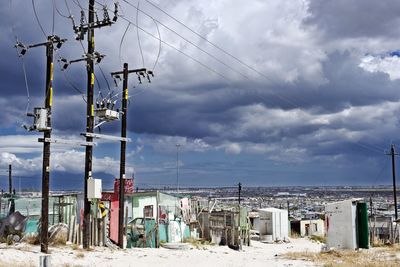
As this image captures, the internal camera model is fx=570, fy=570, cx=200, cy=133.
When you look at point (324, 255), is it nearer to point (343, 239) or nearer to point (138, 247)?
point (343, 239)

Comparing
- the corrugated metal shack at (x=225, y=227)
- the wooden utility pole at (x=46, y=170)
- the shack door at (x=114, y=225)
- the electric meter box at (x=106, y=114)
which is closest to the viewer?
the wooden utility pole at (x=46, y=170)

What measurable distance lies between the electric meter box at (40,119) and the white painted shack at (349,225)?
48.3 ft

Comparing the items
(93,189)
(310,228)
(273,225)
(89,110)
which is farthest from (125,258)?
(310,228)

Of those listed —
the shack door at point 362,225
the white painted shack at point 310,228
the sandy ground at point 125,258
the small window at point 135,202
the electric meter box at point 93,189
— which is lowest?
the white painted shack at point 310,228

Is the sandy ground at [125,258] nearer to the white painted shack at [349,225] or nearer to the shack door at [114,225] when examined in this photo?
the shack door at [114,225]

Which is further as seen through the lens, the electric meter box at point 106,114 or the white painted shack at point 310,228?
the white painted shack at point 310,228

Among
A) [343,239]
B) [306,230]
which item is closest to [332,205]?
[343,239]

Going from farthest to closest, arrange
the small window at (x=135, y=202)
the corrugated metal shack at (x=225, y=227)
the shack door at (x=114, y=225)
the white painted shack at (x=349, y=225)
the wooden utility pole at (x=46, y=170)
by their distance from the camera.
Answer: the small window at (x=135, y=202), the corrugated metal shack at (x=225, y=227), the white painted shack at (x=349, y=225), the shack door at (x=114, y=225), the wooden utility pole at (x=46, y=170)

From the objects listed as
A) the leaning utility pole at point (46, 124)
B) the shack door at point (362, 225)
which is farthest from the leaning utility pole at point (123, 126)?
the shack door at point (362, 225)

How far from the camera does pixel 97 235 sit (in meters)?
24.2

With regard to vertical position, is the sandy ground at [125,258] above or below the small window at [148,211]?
below

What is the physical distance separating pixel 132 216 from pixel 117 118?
32.2 feet

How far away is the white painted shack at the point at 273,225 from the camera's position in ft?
132

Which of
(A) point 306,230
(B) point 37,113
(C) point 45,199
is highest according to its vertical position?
(B) point 37,113
